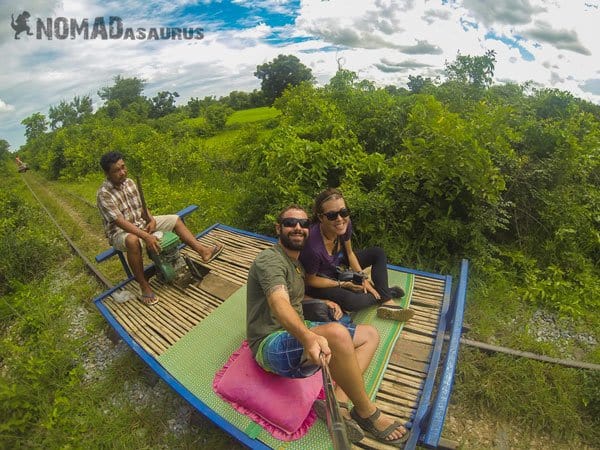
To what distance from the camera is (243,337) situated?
3412mm

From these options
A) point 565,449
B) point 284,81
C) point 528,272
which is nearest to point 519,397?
point 565,449

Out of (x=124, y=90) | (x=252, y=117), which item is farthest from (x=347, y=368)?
(x=124, y=90)

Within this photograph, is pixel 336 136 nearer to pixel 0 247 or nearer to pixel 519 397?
pixel 519 397

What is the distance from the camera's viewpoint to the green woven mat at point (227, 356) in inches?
97.5

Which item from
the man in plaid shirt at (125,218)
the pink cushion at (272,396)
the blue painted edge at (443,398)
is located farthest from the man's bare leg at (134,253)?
the blue painted edge at (443,398)

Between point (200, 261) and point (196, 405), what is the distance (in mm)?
2383

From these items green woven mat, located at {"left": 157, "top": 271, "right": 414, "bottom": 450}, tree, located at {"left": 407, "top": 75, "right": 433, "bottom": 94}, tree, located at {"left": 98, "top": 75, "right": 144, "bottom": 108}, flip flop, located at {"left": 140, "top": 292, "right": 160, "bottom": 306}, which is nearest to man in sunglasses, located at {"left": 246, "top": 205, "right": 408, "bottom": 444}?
green woven mat, located at {"left": 157, "top": 271, "right": 414, "bottom": 450}

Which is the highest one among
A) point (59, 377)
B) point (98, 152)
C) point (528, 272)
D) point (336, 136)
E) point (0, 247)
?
point (336, 136)

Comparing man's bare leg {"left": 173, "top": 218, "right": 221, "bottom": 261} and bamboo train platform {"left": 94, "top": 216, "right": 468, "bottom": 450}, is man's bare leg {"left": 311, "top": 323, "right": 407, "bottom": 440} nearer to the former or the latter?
bamboo train platform {"left": 94, "top": 216, "right": 468, "bottom": 450}

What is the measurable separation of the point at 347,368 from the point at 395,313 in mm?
1303

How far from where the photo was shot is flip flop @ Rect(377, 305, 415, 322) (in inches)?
132

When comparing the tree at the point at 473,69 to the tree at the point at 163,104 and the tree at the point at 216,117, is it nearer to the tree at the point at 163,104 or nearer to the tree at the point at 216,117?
the tree at the point at 216,117

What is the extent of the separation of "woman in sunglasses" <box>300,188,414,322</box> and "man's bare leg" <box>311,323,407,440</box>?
3.05 ft

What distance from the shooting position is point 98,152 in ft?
55.9
